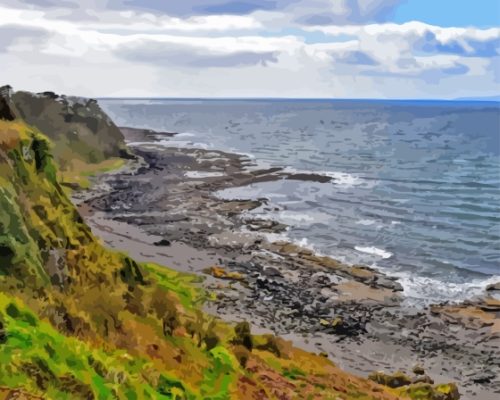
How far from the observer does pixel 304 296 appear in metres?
24.5

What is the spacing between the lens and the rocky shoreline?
1962 centimetres

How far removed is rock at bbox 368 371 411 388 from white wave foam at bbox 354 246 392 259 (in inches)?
603

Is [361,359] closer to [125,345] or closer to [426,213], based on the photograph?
[125,345]

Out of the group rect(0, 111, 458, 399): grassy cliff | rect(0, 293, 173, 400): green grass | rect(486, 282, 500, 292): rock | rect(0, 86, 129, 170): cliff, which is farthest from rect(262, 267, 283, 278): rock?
rect(0, 86, 129, 170): cliff

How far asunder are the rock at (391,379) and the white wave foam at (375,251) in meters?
15.3

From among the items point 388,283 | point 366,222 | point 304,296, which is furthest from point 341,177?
point 304,296

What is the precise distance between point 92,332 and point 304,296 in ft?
49.7

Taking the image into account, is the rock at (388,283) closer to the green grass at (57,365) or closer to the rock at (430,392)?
the rock at (430,392)

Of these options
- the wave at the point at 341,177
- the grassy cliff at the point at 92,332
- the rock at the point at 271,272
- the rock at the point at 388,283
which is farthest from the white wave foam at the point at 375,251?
the wave at the point at 341,177

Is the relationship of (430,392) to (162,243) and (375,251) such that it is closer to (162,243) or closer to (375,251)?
(375,251)

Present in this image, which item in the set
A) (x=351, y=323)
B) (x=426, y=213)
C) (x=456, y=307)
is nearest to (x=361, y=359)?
(x=351, y=323)

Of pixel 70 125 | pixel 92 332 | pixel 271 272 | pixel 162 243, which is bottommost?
pixel 271 272

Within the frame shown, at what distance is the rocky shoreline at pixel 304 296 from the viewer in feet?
64.4

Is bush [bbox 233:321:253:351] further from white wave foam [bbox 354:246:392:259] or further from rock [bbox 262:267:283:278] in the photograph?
white wave foam [bbox 354:246:392:259]
